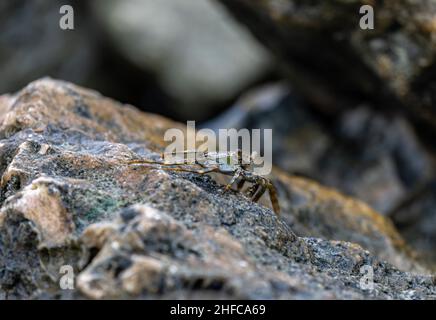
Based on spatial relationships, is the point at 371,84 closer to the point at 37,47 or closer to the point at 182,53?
the point at 182,53

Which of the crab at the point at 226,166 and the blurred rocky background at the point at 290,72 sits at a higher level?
the blurred rocky background at the point at 290,72

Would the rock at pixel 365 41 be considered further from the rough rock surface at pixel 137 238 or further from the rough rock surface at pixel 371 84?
the rough rock surface at pixel 137 238

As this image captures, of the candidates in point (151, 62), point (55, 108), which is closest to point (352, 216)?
point (55, 108)

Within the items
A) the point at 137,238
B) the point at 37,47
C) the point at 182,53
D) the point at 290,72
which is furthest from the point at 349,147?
the point at 137,238

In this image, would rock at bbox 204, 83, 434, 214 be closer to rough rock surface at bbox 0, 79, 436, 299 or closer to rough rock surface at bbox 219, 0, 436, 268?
rough rock surface at bbox 219, 0, 436, 268

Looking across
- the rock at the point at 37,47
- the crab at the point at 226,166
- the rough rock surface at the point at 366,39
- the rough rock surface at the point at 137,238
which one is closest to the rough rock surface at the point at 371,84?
the rough rock surface at the point at 366,39
